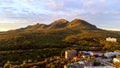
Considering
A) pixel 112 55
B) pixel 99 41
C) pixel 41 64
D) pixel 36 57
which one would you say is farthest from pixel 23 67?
pixel 99 41

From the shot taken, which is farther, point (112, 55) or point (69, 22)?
point (69, 22)

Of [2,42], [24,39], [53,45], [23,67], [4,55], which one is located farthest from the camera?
[24,39]

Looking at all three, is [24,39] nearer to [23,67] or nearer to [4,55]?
[4,55]

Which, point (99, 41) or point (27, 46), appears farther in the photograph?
point (99, 41)

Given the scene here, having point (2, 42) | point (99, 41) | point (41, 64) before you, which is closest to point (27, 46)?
point (2, 42)

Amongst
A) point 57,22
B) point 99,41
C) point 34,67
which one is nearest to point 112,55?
point 34,67

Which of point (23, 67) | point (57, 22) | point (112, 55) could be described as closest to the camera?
point (23, 67)

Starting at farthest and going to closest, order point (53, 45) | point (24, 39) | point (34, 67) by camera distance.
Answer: point (24, 39), point (53, 45), point (34, 67)

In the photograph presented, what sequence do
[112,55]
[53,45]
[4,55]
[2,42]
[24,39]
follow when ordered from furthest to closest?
1. [24,39]
2. [2,42]
3. [53,45]
4. [4,55]
5. [112,55]

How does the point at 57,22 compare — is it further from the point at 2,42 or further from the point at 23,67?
the point at 23,67
